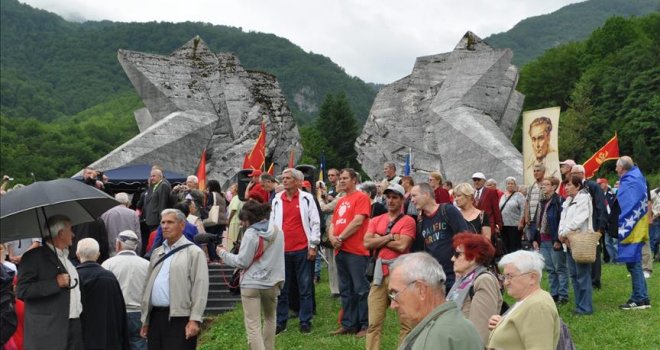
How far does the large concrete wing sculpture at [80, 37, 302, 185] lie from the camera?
65.8 ft

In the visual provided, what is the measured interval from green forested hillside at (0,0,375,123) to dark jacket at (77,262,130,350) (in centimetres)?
10097

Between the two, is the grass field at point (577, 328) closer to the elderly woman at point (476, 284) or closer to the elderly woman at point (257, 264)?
the elderly woman at point (257, 264)

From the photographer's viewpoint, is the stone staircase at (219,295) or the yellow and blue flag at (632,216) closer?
the yellow and blue flag at (632,216)

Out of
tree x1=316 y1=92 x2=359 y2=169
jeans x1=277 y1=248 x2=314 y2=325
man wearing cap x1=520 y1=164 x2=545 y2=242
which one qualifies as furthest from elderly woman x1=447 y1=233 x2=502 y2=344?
tree x1=316 y1=92 x2=359 y2=169

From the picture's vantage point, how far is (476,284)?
532 cm

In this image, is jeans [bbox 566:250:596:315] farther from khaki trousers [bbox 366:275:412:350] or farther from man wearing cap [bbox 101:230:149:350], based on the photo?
man wearing cap [bbox 101:230:149:350]

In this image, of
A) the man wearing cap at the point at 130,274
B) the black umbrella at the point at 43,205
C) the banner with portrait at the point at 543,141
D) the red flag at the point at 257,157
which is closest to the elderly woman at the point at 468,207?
the man wearing cap at the point at 130,274

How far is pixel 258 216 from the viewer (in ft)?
25.6

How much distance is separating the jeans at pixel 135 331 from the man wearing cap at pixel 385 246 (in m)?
2.33

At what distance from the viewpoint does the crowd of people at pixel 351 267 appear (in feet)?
15.5

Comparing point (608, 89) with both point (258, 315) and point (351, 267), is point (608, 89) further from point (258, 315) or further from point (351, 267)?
point (258, 315)

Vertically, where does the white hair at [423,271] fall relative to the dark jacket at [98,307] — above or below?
above

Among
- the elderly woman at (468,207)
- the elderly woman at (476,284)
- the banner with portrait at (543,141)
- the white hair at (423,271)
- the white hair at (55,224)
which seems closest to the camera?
the white hair at (423,271)

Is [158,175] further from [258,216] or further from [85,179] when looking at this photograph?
[258,216]
